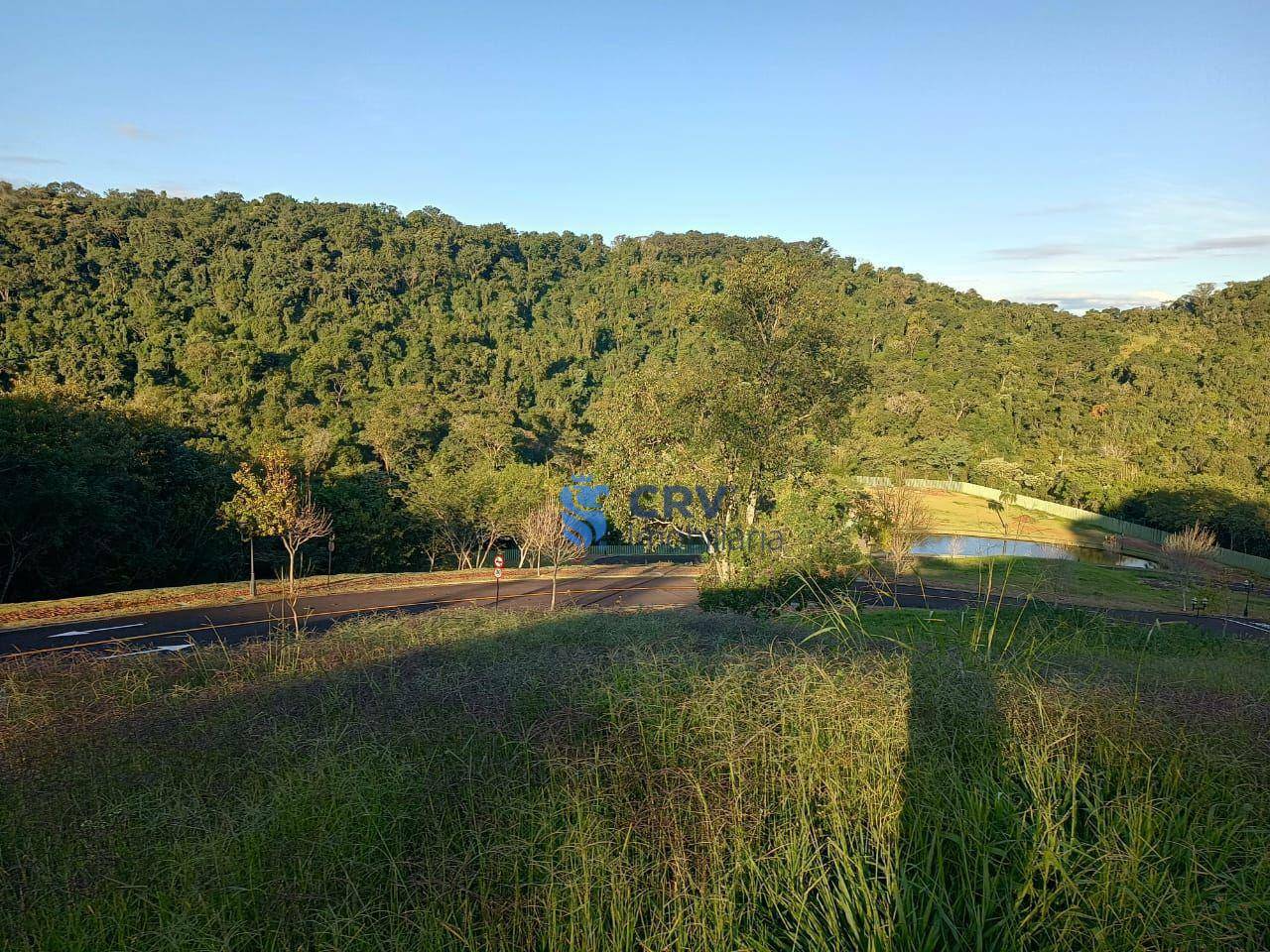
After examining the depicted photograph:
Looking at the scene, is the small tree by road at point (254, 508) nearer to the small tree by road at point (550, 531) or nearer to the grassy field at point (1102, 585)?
the small tree by road at point (550, 531)

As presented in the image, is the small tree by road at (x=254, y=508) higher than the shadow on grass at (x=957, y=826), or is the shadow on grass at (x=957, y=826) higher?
the shadow on grass at (x=957, y=826)

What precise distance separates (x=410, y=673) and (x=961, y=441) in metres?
69.9

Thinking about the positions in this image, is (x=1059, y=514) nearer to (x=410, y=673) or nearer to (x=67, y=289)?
(x=410, y=673)

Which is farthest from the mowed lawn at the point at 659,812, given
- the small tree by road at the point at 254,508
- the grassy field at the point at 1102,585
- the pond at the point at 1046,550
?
the pond at the point at 1046,550

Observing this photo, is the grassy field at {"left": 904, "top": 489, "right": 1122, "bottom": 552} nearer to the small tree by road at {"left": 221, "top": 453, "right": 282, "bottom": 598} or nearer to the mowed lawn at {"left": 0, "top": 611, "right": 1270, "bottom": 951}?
the small tree by road at {"left": 221, "top": 453, "right": 282, "bottom": 598}

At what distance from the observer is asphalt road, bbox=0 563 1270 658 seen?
1523 cm

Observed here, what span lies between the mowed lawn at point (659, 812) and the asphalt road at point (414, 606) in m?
7.19

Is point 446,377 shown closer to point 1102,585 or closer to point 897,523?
point 897,523

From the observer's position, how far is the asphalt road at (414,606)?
1523 centimetres

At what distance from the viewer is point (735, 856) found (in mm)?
2811

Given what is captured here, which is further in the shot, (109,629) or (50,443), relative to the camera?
(50,443)

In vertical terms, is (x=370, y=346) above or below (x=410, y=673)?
above

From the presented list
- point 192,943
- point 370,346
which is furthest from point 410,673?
point 370,346

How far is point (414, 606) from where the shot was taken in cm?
2089
